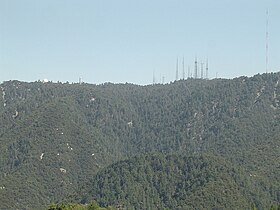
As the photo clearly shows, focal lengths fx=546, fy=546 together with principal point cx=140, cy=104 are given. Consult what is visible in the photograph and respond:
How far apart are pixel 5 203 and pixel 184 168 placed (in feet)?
216

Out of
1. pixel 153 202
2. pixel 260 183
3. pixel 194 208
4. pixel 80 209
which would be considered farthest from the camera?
pixel 260 183

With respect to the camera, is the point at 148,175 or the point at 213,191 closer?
the point at 213,191

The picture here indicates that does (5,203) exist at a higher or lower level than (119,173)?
lower

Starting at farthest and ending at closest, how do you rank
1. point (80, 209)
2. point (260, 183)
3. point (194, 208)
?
point (260, 183)
point (194, 208)
point (80, 209)

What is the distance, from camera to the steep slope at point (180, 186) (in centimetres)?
17138

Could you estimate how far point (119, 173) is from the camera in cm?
19750

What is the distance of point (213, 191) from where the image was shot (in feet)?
566

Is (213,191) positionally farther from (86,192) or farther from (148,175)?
(86,192)

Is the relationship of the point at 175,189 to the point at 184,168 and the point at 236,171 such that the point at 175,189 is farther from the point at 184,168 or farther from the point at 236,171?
the point at 236,171

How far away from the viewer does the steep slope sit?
171375 millimetres

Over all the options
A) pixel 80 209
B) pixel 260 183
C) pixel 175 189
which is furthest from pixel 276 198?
pixel 80 209

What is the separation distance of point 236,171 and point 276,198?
19234 mm

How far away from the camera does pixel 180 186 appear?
18725 centimetres

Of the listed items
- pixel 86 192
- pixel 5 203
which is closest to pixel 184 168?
pixel 86 192
